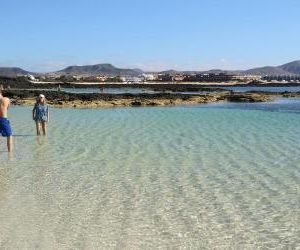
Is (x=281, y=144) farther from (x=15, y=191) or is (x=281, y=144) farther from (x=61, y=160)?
(x=15, y=191)

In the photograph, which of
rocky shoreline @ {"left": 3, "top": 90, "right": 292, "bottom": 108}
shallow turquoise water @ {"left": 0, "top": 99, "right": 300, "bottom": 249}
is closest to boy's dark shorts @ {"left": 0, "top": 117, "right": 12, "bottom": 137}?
shallow turquoise water @ {"left": 0, "top": 99, "right": 300, "bottom": 249}

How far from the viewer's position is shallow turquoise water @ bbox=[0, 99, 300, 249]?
6.45 meters

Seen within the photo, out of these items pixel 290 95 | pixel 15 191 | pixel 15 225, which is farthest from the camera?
pixel 290 95

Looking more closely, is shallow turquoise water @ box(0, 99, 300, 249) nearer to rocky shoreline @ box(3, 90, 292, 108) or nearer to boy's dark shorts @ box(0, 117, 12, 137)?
boy's dark shorts @ box(0, 117, 12, 137)

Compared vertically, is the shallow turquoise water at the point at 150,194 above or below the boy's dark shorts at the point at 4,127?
below

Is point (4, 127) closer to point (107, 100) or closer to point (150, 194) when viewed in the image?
point (150, 194)

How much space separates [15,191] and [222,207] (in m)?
3.52

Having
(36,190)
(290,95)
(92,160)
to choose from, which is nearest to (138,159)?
(92,160)

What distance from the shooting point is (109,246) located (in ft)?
20.0

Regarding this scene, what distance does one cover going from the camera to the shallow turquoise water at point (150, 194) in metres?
6.45

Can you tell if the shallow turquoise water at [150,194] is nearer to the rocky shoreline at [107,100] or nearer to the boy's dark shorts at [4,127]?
the boy's dark shorts at [4,127]

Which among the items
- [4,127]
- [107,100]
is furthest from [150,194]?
[107,100]

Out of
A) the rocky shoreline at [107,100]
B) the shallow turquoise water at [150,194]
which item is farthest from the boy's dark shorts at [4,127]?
the rocky shoreline at [107,100]

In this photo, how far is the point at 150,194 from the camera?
28.8 feet
